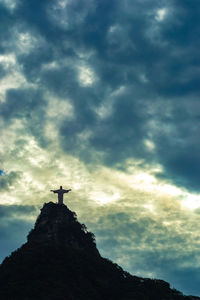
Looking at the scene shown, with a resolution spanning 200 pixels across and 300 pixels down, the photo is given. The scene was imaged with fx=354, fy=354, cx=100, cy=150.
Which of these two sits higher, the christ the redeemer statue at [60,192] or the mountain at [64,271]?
the christ the redeemer statue at [60,192]

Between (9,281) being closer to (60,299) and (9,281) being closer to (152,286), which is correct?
(60,299)

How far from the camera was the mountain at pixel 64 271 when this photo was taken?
234ft

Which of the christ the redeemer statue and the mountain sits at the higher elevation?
the christ the redeemer statue

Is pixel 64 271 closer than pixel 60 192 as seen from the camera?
Yes

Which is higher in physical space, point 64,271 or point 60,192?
point 60,192

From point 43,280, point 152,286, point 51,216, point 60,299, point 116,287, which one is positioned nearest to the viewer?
point 60,299

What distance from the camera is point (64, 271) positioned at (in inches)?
3118

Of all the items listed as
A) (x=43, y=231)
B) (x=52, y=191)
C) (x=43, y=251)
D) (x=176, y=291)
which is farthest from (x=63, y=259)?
(x=176, y=291)

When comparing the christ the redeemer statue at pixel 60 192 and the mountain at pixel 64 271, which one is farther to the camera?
the christ the redeemer statue at pixel 60 192

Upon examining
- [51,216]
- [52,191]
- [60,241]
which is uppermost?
[52,191]

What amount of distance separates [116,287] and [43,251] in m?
19.1

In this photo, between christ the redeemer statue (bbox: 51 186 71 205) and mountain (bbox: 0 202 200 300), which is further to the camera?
christ the redeemer statue (bbox: 51 186 71 205)

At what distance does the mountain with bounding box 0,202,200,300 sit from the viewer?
71.2m

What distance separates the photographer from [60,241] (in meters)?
91.3
